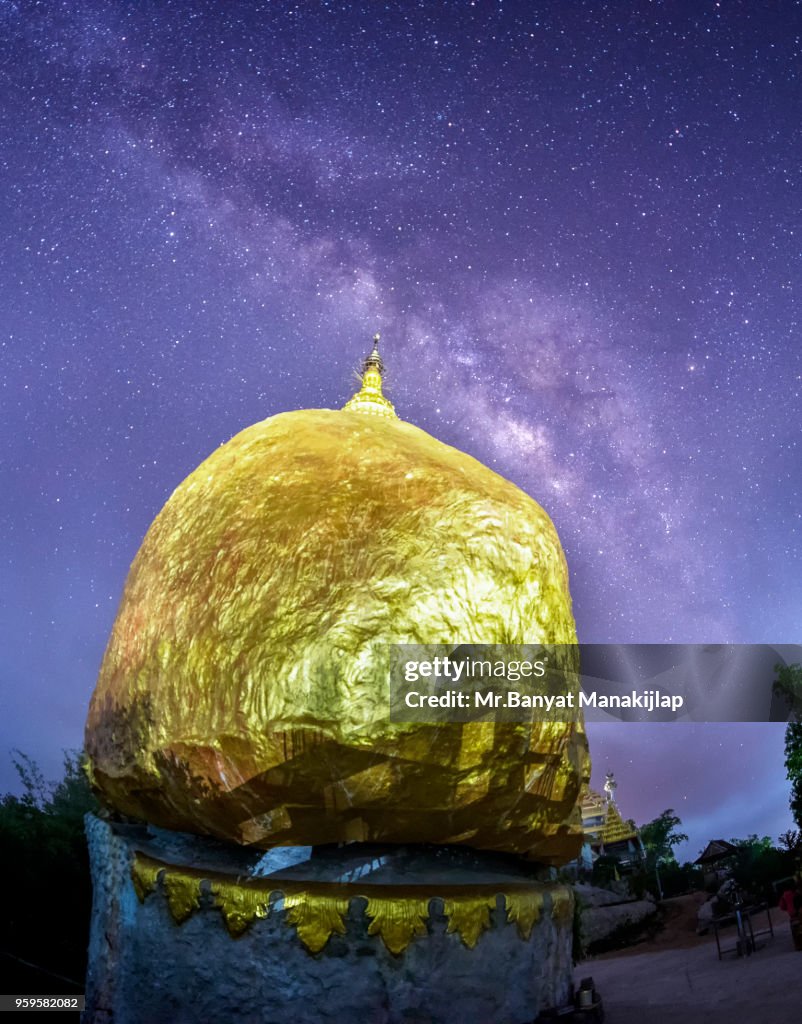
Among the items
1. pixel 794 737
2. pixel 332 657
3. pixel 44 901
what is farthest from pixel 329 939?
pixel 794 737

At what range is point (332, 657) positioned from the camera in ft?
11.0

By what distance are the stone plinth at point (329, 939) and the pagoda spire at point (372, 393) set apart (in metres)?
4.31

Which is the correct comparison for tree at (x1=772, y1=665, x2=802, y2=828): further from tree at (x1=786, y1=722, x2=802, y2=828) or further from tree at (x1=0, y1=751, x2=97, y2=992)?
tree at (x1=0, y1=751, x2=97, y2=992)

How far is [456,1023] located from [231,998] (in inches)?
44.2

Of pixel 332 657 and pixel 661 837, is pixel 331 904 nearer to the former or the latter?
pixel 332 657

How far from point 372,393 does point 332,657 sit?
421cm

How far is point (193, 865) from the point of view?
3754 mm

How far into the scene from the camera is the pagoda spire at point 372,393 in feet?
22.7

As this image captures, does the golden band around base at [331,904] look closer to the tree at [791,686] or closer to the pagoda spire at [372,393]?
the pagoda spire at [372,393]

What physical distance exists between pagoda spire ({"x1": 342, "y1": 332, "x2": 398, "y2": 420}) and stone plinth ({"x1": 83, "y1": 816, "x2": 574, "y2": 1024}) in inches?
169

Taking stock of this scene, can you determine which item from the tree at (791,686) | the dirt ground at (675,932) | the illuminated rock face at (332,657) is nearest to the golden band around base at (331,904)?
the illuminated rock face at (332,657)

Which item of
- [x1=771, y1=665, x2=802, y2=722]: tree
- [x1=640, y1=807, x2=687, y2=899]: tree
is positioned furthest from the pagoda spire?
[x1=640, y1=807, x2=687, y2=899]: tree

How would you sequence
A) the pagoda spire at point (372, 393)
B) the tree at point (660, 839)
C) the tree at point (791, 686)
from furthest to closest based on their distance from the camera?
the tree at point (660, 839) < the tree at point (791, 686) < the pagoda spire at point (372, 393)

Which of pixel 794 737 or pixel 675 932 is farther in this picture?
pixel 675 932
